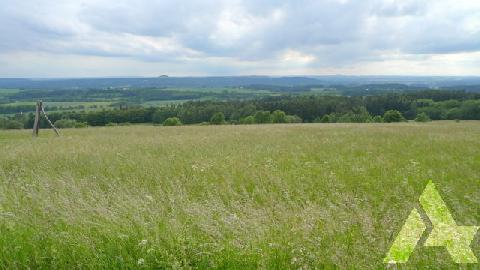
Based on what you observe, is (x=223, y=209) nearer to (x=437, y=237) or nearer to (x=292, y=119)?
(x=437, y=237)

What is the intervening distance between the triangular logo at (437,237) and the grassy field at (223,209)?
0.36 ft

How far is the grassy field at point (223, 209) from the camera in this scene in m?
4.34

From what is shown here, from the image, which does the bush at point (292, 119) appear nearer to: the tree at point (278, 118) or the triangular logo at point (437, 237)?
the tree at point (278, 118)

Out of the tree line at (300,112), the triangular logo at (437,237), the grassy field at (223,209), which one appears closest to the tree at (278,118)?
the tree line at (300,112)

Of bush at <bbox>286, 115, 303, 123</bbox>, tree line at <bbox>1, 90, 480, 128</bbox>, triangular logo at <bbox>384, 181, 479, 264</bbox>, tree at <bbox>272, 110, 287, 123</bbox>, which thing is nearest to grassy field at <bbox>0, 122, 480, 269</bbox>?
triangular logo at <bbox>384, 181, 479, 264</bbox>

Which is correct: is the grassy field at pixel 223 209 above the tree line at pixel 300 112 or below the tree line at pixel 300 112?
above

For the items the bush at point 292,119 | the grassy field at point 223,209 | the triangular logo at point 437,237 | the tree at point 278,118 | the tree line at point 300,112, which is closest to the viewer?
the triangular logo at point 437,237

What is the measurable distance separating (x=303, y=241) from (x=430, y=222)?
2.11 m

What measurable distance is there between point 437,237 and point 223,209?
3.16 meters

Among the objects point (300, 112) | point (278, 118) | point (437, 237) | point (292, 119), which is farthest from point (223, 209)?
point (300, 112)

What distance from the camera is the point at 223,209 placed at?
5773 mm

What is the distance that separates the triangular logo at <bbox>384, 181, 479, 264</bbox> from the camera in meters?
4.19

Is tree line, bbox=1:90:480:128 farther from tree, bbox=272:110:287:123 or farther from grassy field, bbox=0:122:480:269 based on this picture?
grassy field, bbox=0:122:480:269

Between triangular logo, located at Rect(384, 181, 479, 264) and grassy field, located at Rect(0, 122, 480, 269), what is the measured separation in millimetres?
109
